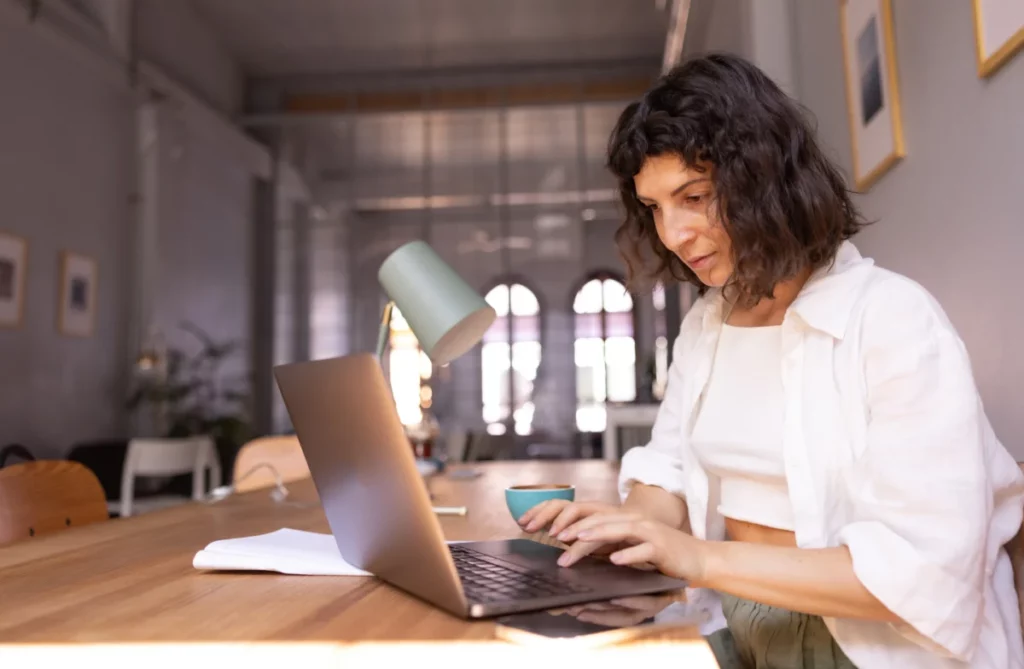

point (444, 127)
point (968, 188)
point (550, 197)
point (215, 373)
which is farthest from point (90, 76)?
point (968, 188)

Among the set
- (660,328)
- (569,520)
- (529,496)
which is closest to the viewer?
(569,520)

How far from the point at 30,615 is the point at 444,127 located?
23.4 feet

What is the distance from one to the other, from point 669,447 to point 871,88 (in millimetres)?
1402

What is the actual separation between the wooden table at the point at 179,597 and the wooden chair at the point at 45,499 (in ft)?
0.58

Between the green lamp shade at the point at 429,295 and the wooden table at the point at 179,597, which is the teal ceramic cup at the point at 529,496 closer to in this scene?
the wooden table at the point at 179,597

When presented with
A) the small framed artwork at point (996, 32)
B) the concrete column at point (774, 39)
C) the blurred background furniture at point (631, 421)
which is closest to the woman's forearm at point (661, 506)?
the small framed artwork at point (996, 32)

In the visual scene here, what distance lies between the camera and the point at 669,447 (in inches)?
51.9

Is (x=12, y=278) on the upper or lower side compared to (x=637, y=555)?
upper

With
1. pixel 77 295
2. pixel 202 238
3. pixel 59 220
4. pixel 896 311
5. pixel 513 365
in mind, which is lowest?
pixel 896 311

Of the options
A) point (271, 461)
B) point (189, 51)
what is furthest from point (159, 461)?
point (189, 51)

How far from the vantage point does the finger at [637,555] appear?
0.81 metres

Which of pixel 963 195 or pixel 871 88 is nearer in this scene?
pixel 963 195

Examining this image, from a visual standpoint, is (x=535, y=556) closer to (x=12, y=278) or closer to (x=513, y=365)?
(x=12, y=278)

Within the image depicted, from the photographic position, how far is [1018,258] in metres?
1.40
